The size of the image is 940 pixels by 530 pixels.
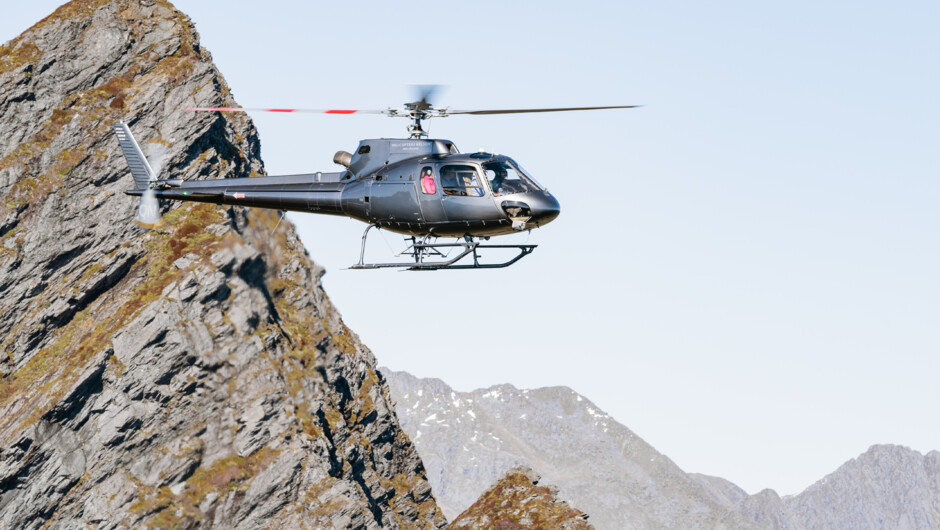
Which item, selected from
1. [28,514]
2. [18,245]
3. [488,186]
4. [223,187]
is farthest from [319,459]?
[488,186]

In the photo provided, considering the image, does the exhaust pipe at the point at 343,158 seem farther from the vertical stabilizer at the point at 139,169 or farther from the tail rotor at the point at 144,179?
the vertical stabilizer at the point at 139,169

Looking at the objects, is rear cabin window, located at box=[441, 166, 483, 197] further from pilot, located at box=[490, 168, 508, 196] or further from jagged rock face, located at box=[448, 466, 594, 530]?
jagged rock face, located at box=[448, 466, 594, 530]

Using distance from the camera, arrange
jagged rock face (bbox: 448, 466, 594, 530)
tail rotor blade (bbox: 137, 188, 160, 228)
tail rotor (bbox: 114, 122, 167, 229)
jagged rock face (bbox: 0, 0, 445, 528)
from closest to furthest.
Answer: tail rotor blade (bbox: 137, 188, 160, 228) < tail rotor (bbox: 114, 122, 167, 229) < jagged rock face (bbox: 0, 0, 445, 528) < jagged rock face (bbox: 448, 466, 594, 530)

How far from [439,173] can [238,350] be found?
226 feet

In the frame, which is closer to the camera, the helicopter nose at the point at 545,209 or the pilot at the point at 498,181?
the helicopter nose at the point at 545,209

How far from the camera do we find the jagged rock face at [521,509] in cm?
11669

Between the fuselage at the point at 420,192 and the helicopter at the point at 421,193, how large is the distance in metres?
0.04

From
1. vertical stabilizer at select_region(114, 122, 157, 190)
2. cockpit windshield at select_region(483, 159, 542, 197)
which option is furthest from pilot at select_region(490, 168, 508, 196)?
vertical stabilizer at select_region(114, 122, 157, 190)

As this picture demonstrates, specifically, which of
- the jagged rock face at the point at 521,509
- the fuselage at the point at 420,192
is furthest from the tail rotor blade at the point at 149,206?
the jagged rock face at the point at 521,509

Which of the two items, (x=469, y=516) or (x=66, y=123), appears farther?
(x=66, y=123)

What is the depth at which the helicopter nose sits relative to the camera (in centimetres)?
4862

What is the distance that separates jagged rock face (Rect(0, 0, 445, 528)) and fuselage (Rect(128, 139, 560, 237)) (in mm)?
44339

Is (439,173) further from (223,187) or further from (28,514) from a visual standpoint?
(28,514)

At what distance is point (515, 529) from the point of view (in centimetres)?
11706
